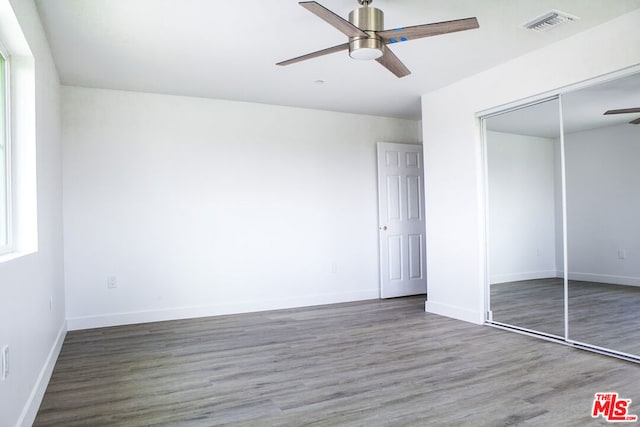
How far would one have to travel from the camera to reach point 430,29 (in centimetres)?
236

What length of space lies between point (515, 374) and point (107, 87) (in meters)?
4.54

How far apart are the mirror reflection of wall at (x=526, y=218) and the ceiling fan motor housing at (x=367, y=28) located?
6.45ft

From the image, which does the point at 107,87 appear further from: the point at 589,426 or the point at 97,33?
the point at 589,426

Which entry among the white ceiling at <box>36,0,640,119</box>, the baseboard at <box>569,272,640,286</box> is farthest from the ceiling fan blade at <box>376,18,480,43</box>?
the baseboard at <box>569,272,640,286</box>

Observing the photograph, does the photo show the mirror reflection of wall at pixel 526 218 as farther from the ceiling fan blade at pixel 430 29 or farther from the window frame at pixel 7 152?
the window frame at pixel 7 152

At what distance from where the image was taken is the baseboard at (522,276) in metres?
3.82

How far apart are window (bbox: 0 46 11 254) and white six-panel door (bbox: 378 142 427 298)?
4.17 metres

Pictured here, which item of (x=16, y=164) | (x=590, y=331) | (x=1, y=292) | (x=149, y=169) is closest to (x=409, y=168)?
(x=590, y=331)

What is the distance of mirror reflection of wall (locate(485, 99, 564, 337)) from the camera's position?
3.75 m

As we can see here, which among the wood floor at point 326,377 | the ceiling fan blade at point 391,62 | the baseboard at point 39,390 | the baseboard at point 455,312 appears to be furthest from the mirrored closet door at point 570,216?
the baseboard at point 39,390

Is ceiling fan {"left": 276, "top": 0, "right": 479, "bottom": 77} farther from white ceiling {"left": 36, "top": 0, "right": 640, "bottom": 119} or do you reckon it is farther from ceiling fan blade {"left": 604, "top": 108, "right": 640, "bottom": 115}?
ceiling fan blade {"left": 604, "top": 108, "right": 640, "bottom": 115}

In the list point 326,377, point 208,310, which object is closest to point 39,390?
point 326,377

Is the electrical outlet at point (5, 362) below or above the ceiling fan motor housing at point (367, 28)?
below

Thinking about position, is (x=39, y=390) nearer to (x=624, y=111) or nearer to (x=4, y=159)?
(x=4, y=159)
